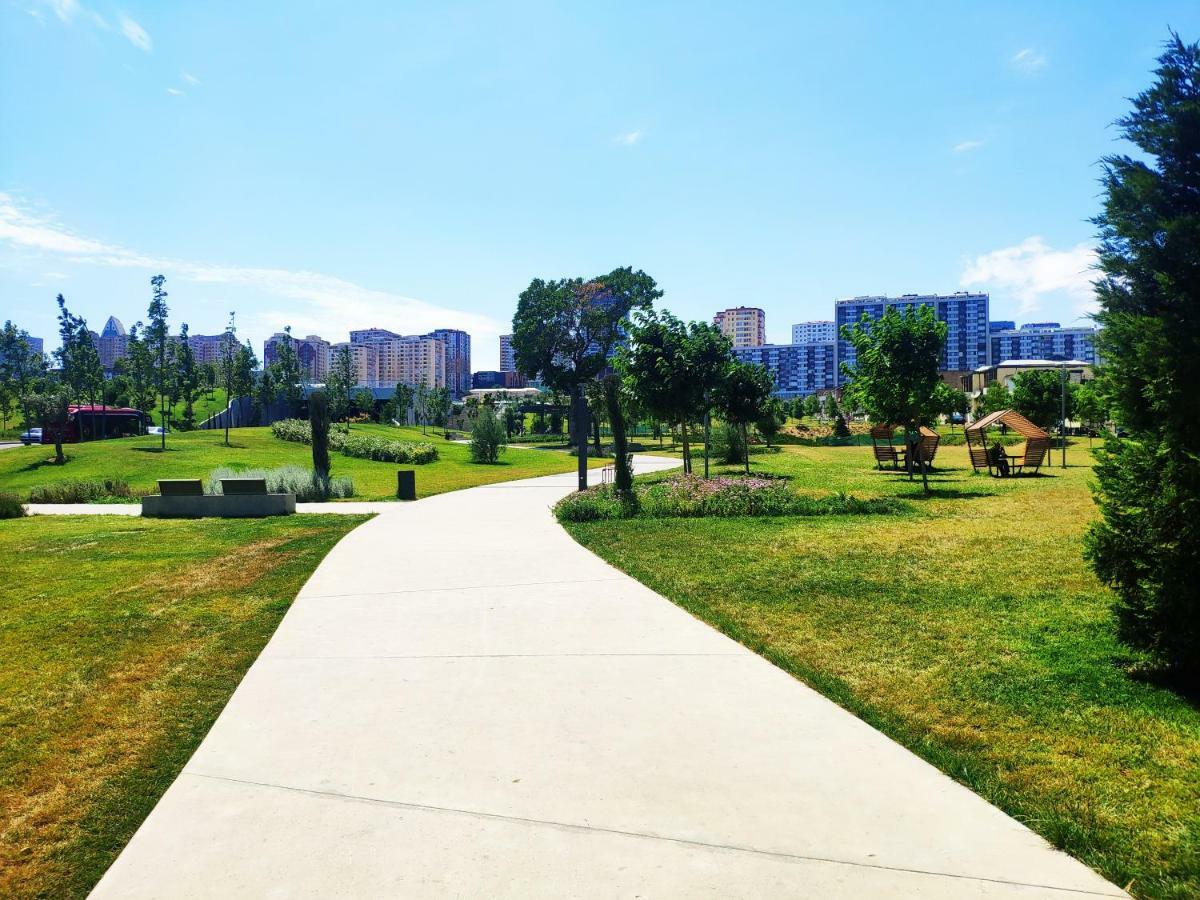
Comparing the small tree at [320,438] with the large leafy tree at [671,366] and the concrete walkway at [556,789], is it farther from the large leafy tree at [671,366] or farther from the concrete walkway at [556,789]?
the concrete walkway at [556,789]

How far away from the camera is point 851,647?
591cm

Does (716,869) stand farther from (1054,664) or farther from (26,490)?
(26,490)

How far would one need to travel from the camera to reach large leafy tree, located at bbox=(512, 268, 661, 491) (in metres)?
62.6

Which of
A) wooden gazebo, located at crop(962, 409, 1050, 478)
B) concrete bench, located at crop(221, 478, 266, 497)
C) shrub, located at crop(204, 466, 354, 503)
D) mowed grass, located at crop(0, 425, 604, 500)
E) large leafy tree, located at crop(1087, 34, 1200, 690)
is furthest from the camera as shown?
mowed grass, located at crop(0, 425, 604, 500)

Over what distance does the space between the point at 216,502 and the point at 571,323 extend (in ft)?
161

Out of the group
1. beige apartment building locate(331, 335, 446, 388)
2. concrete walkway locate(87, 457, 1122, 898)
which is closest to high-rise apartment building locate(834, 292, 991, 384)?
beige apartment building locate(331, 335, 446, 388)

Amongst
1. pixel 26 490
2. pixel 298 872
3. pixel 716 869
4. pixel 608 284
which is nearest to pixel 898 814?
pixel 716 869

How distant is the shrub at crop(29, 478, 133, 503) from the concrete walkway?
19.1 metres

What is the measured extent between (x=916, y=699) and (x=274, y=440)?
151ft

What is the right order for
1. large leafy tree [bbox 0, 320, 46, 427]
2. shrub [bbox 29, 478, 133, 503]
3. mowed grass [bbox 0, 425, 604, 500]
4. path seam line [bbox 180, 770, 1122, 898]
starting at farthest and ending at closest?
1. large leafy tree [bbox 0, 320, 46, 427]
2. mowed grass [bbox 0, 425, 604, 500]
3. shrub [bbox 29, 478, 133, 503]
4. path seam line [bbox 180, 770, 1122, 898]

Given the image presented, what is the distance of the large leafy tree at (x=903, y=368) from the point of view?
18344 millimetres

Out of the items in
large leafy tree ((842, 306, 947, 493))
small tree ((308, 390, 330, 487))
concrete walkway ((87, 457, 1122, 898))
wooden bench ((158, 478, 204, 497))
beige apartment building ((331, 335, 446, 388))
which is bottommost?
concrete walkway ((87, 457, 1122, 898))

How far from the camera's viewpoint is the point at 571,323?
63.7 meters

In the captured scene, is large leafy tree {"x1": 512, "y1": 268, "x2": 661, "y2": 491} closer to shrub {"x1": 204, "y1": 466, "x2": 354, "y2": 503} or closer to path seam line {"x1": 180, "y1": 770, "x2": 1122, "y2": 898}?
shrub {"x1": 204, "y1": 466, "x2": 354, "y2": 503}
